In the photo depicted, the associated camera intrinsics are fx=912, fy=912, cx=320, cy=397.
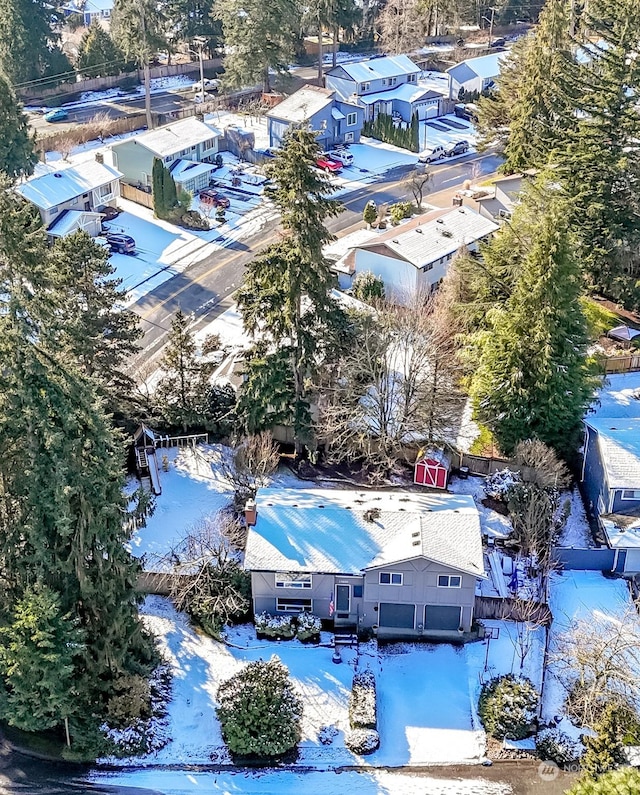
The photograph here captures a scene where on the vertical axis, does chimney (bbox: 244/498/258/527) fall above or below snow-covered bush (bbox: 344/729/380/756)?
above

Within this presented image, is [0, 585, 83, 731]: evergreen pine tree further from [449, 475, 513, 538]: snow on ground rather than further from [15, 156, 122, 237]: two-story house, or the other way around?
[15, 156, 122, 237]: two-story house

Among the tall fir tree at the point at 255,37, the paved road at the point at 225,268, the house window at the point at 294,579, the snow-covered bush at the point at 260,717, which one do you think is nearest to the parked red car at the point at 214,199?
the paved road at the point at 225,268

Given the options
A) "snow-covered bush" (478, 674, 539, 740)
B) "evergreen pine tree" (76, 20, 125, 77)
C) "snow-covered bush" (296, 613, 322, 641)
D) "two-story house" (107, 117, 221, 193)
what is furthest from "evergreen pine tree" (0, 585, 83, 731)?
"evergreen pine tree" (76, 20, 125, 77)

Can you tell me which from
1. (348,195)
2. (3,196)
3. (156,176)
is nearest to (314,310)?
(3,196)

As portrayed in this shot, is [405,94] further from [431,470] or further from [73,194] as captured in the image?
[431,470]

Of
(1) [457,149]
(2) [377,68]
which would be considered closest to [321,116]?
(2) [377,68]

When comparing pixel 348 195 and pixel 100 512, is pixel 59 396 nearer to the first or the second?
pixel 100 512
